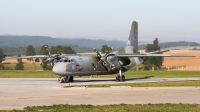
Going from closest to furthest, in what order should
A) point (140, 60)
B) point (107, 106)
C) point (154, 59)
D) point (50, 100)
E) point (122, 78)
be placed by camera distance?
point (107, 106)
point (50, 100)
point (122, 78)
point (140, 60)
point (154, 59)

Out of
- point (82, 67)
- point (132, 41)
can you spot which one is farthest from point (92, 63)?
point (132, 41)

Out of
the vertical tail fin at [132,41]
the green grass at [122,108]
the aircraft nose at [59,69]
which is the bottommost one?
the green grass at [122,108]

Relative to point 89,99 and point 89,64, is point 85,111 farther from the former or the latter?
point 89,64

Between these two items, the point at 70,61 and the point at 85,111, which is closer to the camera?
the point at 85,111

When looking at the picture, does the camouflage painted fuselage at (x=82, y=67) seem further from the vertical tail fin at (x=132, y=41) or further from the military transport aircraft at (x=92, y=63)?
the vertical tail fin at (x=132, y=41)

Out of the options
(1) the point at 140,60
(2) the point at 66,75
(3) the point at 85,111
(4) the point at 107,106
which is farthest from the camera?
(1) the point at 140,60

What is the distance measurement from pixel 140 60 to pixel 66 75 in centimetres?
1164

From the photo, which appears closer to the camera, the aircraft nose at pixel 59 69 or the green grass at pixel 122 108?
the green grass at pixel 122 108

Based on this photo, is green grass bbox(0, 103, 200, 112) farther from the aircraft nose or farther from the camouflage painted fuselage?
the camouflage painted fuselage

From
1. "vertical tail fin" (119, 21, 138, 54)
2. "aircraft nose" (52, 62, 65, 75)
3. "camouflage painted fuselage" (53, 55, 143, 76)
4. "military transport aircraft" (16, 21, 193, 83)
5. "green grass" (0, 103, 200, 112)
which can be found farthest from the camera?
"vertical tail fin" (119, 21, 138, 54)

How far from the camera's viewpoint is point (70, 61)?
4306cm

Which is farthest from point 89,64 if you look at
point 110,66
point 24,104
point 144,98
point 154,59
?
point 154,59

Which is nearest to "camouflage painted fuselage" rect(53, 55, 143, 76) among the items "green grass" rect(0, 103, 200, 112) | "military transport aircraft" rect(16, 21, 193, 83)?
"military transport aircraft" rect(16, 21, 193, 83)

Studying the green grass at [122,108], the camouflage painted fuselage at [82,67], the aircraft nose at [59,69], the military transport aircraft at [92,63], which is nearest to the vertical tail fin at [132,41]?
the military transport aircraft at [92,63]
